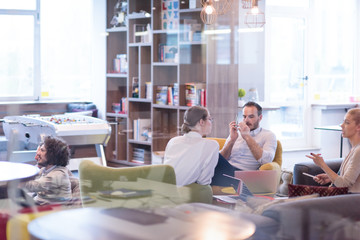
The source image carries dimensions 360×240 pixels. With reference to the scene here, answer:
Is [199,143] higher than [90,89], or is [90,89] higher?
[90,89]

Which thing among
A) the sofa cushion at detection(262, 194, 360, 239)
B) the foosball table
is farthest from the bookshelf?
the sofa cushion at detection(262, 194, 360, 239)

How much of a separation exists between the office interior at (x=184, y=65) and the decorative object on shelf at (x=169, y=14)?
3 centimetres

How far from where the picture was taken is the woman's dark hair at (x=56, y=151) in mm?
2492

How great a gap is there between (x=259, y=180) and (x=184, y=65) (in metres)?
1.24

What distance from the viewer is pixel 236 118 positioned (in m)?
4.46

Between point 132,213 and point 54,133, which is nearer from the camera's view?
point 132,213

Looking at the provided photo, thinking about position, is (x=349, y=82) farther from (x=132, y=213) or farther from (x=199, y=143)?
(x=132, y=213)

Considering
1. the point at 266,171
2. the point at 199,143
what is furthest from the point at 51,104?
the point at 266,171

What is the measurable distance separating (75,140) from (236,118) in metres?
2.01

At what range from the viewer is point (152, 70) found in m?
3.66

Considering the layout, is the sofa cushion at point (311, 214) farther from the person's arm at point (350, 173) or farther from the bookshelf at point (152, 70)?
the bookshelf at point (152, 70)

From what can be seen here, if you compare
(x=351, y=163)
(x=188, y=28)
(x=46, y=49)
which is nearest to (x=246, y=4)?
(x=188, y=28)

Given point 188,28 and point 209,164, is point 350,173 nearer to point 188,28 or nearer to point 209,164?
point 209,164

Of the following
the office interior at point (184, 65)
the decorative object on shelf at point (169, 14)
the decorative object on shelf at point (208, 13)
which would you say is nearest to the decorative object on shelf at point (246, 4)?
the office interior at point (184, 65)
